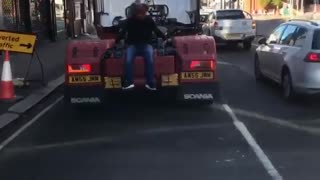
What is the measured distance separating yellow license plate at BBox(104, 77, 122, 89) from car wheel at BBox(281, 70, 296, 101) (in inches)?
121

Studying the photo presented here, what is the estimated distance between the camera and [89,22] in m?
41.0

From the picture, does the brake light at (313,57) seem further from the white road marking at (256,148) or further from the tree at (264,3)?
the tree at (264,3)

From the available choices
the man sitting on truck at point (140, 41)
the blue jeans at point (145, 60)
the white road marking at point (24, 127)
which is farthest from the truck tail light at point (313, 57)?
the white road marking at point (24, 127)

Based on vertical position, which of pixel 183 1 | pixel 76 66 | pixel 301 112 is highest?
pixel 183 1

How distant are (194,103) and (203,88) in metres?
0.71

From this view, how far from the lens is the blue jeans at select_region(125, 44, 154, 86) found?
10.1m

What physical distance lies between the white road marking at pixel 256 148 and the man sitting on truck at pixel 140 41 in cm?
148

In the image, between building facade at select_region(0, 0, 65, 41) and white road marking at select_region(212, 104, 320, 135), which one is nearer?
white road marking at select_region(212, 104, 320, 135)

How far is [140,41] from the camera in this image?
10.4 metres

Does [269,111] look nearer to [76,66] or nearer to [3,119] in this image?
[76,66]

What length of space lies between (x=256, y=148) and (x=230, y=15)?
1897 centimetres

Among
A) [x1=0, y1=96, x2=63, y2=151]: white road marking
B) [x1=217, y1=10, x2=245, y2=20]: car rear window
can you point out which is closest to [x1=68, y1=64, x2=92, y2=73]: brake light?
[x1=0, y1=96, x2=63, y2=151]: white road marking

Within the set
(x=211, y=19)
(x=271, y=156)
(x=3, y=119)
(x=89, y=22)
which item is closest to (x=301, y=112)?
(x=271, y=156)

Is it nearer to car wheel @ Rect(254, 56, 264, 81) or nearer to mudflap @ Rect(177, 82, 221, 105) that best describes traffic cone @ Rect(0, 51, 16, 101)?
mudflap @ Rect(177, 82, 221, 105)
